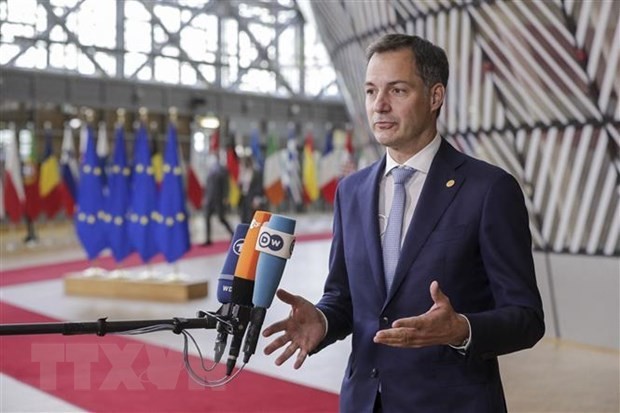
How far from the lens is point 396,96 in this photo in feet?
7.59

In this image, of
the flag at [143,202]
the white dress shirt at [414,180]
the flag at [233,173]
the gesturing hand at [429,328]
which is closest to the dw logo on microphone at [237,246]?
the white dress shirt at [414,180]

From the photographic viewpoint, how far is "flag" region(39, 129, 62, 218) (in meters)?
19.5

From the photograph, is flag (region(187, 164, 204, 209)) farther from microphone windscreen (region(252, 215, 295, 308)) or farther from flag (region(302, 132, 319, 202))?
microphone windscreen (region(252, 215, 295, 308))

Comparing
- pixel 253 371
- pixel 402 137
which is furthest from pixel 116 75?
pixel 402 137

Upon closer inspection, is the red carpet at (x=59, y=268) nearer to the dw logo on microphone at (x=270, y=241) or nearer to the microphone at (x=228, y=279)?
the microphone at (x=228, y=279)

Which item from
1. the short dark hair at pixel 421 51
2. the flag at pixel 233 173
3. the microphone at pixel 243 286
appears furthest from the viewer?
the flag at pixel 233 173

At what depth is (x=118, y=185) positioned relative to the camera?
41.4 feet

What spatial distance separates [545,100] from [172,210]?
566 centimetres

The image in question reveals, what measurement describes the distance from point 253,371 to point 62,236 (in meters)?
16.8

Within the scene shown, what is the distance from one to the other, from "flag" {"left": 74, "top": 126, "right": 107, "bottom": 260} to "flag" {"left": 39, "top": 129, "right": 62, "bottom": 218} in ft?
23.1

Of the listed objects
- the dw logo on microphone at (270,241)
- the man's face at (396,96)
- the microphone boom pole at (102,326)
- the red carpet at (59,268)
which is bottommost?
the red carpet at (59,268)

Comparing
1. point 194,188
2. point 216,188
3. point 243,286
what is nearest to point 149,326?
point 243,286

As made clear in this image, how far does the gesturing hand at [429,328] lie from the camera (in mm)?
1924

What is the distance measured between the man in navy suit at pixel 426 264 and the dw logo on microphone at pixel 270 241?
0.60 ft
